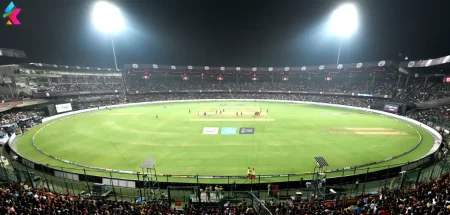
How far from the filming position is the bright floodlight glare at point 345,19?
57.3 meters

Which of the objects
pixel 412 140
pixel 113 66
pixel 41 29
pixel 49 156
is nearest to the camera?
pixel 49 156

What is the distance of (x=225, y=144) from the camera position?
25.7 meters

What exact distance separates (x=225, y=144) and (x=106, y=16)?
62.4 metres

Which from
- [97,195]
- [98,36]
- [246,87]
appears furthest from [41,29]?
[246,87]

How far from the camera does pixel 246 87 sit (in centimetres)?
8319

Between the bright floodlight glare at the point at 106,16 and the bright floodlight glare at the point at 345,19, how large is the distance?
65.7m

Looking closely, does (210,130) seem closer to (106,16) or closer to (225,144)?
(225,144)

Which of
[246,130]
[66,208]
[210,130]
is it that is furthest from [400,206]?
[210,130]

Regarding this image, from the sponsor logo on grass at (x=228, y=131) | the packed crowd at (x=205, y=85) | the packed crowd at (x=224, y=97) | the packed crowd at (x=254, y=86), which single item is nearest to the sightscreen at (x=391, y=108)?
the packed crowd at (x=224, y=97)

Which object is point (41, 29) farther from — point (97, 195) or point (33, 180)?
point (97, 195)

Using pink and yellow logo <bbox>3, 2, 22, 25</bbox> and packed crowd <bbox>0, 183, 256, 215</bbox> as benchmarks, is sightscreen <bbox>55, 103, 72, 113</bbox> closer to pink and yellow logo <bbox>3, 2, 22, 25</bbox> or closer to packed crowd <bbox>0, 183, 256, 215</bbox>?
pink and yellow logo <bbox>3, 2, 22, 25</bbox>

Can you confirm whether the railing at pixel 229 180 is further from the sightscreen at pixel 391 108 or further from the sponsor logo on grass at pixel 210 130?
the sightscreen at pixel 391 108

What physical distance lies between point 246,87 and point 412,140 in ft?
197

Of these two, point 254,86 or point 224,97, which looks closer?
point 224,97
